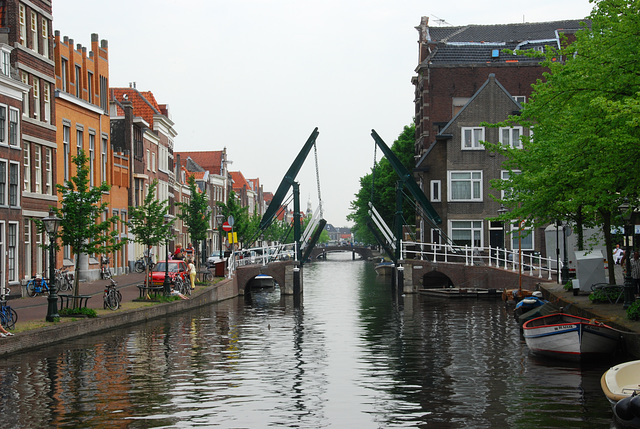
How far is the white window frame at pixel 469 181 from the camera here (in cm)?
5938

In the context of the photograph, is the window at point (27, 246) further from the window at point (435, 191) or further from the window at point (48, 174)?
the window at point (435, 191)

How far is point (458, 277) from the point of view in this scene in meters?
52.1

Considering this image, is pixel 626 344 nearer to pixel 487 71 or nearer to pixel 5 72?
pixel 5 72

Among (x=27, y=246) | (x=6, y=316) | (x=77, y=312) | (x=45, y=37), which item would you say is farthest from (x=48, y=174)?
(x=6, y=316)

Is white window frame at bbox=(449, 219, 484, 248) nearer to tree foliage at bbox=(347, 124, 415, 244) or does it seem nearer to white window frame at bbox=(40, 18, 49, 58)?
tree foliage at bbox=(347, 124, 415, 244)

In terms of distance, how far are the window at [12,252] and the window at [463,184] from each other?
31.0 m

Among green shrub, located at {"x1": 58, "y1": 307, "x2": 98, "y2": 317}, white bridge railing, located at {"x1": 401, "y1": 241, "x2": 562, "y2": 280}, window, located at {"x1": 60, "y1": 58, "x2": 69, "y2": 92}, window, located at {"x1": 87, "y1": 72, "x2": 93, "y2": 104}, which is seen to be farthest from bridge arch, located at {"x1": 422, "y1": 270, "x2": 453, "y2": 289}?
green shrub, located at {"x1": 58, "y1": 307, "x2": 98, "y2": 317}

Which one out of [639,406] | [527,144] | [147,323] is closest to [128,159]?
[147,323]

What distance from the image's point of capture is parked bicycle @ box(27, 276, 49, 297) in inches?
1512

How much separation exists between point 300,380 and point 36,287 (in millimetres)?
22113

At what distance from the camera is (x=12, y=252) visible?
3788 cm

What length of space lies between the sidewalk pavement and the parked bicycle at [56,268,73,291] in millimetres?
688

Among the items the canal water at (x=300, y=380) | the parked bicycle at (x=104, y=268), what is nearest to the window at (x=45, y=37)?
the parked bicycle at (x=104, y=268)

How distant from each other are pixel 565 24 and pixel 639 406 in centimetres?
6886
